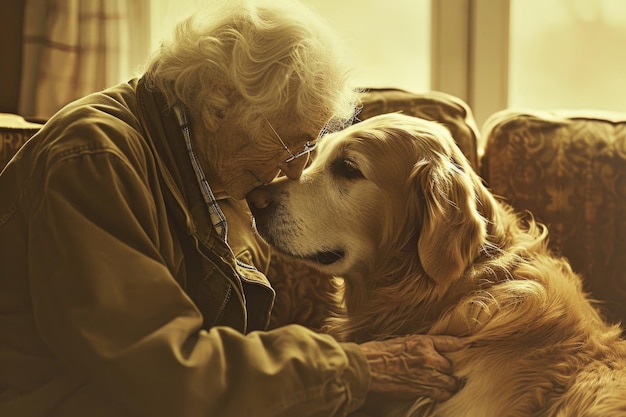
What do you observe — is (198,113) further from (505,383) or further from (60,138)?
(505,383)

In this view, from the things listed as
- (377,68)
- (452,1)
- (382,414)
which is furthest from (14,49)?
(382,414)

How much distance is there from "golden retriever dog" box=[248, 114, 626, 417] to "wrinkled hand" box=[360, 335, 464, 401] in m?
0.02

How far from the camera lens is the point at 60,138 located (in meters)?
1.03

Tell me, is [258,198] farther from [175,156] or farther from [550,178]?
[550,178]

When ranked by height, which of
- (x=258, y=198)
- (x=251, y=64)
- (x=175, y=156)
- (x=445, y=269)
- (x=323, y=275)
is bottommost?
(x=323, y=275)

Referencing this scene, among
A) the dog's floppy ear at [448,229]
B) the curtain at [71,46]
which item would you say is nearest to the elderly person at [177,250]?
the dog's floppy ear at [448,229]

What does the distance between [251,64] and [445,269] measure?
1.68ft

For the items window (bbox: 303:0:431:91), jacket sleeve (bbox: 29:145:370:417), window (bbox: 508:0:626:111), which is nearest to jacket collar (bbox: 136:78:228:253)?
jacket sleeve (bbox: 29:145:370:417)

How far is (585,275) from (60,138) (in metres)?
1.29

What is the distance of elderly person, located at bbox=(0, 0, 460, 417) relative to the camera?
3.16ft

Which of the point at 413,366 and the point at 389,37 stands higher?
the point at 389,37

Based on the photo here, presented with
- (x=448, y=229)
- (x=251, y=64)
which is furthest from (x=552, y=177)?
(x=251, y=64)

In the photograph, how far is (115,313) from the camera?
958mm

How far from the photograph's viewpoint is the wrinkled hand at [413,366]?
1.12 metres
